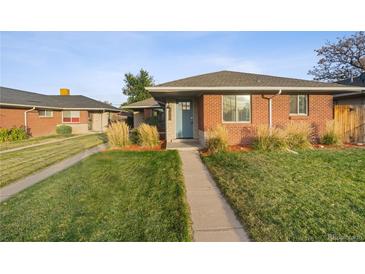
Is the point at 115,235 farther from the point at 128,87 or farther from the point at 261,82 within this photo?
the point at 128,87

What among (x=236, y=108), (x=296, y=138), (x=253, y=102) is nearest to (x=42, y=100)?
(x=236, y=108)

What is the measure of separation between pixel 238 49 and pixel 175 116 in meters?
5.30

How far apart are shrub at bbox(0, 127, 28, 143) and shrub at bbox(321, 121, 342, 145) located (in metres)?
19.6

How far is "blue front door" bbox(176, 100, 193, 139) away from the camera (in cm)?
1309

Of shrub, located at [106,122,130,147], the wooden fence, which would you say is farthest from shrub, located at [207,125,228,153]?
the wooden fence

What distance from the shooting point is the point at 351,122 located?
11648mm

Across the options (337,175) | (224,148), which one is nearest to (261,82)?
(224,148)

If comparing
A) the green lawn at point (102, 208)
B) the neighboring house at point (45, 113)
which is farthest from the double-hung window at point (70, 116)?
the green lawn at point (102, 208)

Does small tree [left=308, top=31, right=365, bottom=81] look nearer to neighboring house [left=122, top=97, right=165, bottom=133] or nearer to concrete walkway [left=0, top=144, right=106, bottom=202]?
neighboring house [left=122, top=97, right=165, bottom=133]

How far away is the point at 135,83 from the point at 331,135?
34.9 m

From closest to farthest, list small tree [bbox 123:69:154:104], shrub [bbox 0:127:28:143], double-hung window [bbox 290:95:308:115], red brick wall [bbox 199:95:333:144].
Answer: red brick wall [bbox 199:95:333:144]
double-hung window [bbox 290:95:308:115]
shrub [bbox 0:127:28:143]
small tree [bbox 123:69:154:104]

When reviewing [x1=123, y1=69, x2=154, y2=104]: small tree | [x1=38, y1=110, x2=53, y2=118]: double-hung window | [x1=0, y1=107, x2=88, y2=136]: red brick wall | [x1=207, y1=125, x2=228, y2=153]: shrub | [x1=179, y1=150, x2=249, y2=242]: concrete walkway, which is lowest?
[x1=179, y1=150, x2=249, y2=242]: concrete walkway

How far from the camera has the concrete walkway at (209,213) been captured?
129 inches

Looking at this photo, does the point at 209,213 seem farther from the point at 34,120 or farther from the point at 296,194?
the point at 34,120
